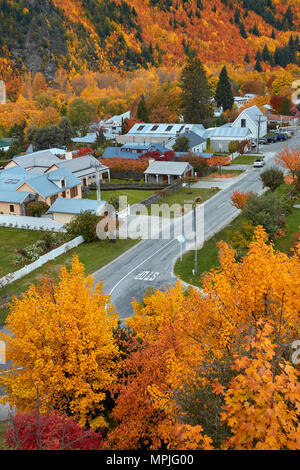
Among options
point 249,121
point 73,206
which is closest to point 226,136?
point 249,121

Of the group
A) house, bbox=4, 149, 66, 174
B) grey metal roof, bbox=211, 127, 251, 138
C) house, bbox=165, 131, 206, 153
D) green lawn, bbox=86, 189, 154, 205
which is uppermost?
grey metal roof, bbox=211, 127, 251, 138

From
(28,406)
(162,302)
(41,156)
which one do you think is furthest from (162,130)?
(28,406)

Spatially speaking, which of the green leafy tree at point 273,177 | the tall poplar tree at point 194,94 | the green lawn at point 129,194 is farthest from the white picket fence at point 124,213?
the tall poplar tree at point 194,94

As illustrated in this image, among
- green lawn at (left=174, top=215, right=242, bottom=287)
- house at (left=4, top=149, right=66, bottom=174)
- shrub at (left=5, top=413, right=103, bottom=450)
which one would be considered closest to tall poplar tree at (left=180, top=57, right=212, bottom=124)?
house at (left=4, top=149, right=66, bottom=174)

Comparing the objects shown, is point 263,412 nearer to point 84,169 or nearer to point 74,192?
point 74,192

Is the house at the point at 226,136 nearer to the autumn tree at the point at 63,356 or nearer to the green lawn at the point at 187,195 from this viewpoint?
the green lawn at the point at 187,195

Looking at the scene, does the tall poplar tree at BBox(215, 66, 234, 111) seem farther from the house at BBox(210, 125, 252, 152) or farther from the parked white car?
the parked white car
